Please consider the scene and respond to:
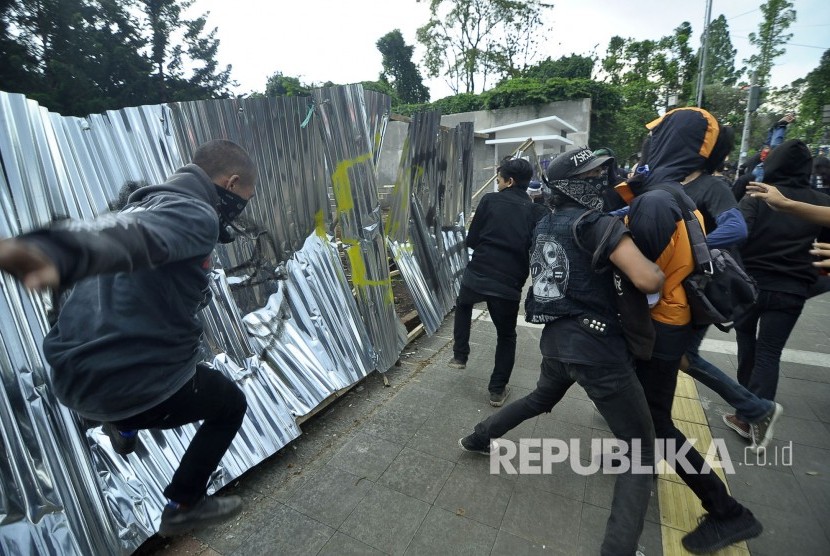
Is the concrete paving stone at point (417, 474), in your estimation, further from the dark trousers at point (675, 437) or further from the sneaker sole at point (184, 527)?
the dark trousers at point (675, 437)

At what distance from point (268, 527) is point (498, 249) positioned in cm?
249

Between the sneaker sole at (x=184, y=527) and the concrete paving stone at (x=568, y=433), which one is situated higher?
the sneaker sole at (x=184, y=527)

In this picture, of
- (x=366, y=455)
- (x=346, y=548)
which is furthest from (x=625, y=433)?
(x=366, y=455)

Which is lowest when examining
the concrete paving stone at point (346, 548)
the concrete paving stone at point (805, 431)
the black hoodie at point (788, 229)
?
the concrete paving stone at point (805, 431)

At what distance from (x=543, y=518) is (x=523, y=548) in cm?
24

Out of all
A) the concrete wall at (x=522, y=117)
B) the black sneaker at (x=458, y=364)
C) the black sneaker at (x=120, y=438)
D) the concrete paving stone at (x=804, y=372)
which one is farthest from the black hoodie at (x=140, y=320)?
the concrete wall at (x=522, y=117)

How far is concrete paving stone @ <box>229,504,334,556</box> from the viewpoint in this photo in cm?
208

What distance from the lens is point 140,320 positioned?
1426 mm

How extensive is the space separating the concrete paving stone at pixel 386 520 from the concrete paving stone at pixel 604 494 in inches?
37.9

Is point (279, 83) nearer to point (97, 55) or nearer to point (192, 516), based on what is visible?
point (97, 55)

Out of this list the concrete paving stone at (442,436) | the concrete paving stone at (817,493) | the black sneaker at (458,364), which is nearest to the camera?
the concrete paving stone at (817,493)

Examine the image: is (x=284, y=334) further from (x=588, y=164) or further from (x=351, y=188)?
(x=588, y=164)

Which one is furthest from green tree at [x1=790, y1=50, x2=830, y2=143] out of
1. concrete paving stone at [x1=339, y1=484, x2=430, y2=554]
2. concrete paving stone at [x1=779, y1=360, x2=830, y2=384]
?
concrete paving stone at [x1=339, y1=484, x2=430, y2=554]

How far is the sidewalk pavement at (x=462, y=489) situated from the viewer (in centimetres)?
210
